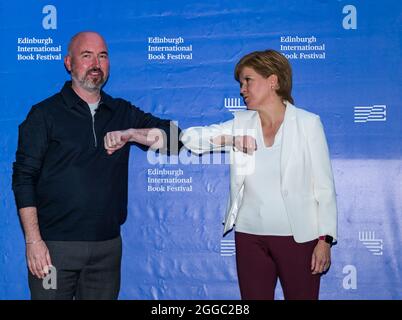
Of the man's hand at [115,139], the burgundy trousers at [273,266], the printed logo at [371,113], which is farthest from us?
the printed logo at [371,113]

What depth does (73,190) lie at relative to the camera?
2689mm

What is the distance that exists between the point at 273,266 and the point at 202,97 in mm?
1105

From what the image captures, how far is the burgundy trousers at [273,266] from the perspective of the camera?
8.61 feet

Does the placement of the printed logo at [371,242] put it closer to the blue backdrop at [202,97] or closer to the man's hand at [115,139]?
the blue backdrop at [202,97]

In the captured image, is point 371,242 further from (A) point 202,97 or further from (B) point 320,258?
(A) point 202,97

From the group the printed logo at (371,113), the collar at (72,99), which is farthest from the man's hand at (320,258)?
the collar at (72,99)

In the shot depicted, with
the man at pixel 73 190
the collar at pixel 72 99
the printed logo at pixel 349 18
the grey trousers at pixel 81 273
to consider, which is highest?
the printed logo at pixel 349 18

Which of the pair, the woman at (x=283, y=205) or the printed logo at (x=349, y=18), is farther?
the printed logo at (x=349, y=18)

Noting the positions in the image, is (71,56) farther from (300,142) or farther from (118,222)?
(300,142)

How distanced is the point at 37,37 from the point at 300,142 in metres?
1.64

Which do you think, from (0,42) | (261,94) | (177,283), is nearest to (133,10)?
(0,42)

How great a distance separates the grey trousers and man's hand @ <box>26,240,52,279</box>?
4 centimetres

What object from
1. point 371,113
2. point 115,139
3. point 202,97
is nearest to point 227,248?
point 202,97

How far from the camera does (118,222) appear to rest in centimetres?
285
